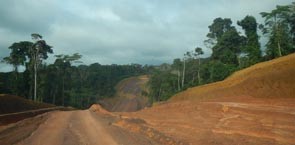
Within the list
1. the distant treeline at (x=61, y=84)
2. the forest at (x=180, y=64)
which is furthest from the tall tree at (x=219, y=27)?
the distant treeline at (x=61, y=84)

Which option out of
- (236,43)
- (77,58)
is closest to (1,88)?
(77,58)

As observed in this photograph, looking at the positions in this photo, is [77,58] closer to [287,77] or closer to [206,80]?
[206,80]

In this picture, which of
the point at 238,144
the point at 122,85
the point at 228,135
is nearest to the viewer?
the point at 238,144

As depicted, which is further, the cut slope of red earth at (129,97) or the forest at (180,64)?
the cut slope of red earth at (129,97)

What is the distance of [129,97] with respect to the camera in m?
127

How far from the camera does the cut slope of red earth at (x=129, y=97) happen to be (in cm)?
10929

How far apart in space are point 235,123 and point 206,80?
174 ft

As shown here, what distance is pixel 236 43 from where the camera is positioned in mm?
79250

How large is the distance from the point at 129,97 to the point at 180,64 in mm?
44428

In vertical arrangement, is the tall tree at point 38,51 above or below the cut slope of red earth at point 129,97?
above

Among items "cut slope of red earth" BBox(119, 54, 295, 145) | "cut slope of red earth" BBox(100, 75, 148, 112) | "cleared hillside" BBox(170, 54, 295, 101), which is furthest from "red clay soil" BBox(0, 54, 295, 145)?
"cut slope of red earth" BBox(100, 75, 148, 112)

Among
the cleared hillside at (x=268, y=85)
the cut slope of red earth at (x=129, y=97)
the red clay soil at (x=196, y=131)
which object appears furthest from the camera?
the cut slope of red earth at (x=129, y=97)

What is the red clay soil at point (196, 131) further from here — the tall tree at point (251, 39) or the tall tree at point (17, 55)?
the tall tree at point (17, 55)

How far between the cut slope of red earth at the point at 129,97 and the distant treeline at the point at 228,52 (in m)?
14.1
